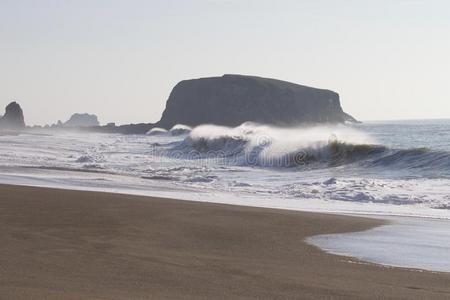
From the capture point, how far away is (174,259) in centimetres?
568

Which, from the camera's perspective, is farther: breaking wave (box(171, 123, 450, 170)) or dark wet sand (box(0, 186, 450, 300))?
breaking wave (box(171, 123, 450, 170))

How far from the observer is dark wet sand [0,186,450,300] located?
448 cm

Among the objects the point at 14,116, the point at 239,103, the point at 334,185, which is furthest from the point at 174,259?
the point at 14,116

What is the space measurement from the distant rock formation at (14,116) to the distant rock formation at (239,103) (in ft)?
86.7

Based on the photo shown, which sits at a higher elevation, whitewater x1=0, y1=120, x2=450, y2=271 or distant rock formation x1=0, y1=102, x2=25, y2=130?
distant rock formation x1=0, y1=102, x2=25, y2=130

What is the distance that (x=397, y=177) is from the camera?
61.7ft

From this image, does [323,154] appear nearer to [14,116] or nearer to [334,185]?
[334,185]

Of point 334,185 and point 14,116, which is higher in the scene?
point 14,116

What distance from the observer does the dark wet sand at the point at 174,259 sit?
177 inches

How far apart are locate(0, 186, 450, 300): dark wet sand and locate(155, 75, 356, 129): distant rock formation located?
113 metres

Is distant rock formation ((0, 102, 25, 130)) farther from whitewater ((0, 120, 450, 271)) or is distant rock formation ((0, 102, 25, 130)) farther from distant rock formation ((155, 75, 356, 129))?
whitewater ((0, 120, 450, 271))

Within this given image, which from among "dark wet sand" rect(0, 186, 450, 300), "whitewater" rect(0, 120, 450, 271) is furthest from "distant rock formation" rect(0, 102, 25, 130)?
"dark wet sand" rect(0, 186, 450, 300)

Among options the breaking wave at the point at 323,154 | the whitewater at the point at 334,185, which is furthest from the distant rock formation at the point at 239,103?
the whitewater at the point at 334,185

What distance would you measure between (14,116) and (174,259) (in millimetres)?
130216
